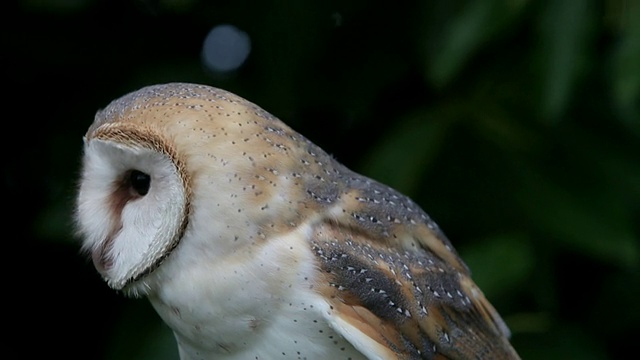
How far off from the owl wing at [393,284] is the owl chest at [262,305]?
0.11ft

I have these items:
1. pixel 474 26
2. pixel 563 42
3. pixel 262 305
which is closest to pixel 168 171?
pixel 262 305

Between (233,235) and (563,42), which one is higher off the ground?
(563,42)

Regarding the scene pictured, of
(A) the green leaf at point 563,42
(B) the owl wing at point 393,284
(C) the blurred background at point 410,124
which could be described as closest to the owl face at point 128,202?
(B) the owl wing at point 393,284

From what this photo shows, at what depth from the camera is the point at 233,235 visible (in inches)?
60.6

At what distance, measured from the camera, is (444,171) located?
97.9 inches

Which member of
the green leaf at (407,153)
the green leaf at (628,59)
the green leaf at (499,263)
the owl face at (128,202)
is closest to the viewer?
the owl face at (128,202)

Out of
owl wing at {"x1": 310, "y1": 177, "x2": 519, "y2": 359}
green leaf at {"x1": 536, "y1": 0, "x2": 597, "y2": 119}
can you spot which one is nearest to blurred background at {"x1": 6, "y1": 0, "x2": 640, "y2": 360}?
green leaf at {"x1": 536, "y1": 0, "x2": 597, "y2": 119}

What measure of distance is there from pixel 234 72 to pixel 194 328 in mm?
1060

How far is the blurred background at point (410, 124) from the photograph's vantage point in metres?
2.26

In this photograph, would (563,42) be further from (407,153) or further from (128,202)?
(128,202)

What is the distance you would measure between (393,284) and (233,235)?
28 centimetres

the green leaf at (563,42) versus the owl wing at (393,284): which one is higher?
the green leaf at (563,42)

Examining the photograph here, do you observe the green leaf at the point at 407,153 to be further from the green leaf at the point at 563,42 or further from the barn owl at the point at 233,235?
the barn owl at the point at 233,235

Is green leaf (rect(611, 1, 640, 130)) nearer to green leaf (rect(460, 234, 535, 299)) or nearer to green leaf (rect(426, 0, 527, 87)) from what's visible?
green leaf (rect(426, 0, 527, 87))
